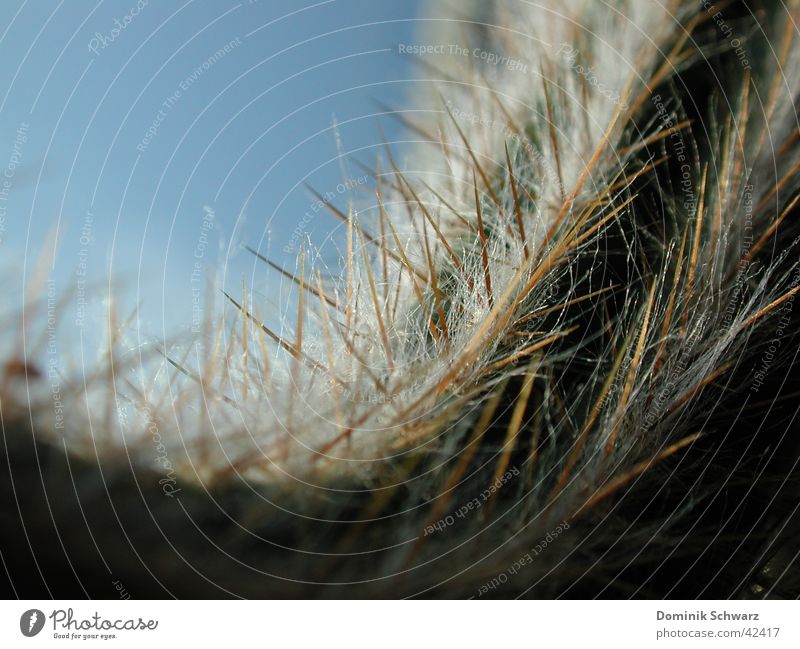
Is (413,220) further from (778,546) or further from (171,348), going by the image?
(778,546)

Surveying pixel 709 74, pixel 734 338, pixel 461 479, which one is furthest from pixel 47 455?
pixel 709 74

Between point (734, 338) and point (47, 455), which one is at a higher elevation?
point (734, 338)
